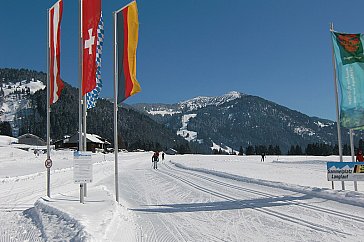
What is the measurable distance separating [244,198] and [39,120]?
647 ft

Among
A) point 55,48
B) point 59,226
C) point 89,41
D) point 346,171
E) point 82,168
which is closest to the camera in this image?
point 59,226

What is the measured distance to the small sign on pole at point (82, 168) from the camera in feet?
34.6

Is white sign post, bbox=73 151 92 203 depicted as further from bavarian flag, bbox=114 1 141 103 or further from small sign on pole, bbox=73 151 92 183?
bavarian flag, bbox=114 1 141 103

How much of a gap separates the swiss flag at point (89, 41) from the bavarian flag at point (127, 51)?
1155 mm

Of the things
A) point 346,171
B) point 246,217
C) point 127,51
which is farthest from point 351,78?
point 127,51

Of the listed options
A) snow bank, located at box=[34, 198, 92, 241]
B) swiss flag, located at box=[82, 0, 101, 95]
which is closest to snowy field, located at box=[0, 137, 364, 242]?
snow bank, located at box=[34, 198, 92, 241]

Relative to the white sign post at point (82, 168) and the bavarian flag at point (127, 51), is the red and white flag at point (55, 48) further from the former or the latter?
the white sign post at point (82, 168)

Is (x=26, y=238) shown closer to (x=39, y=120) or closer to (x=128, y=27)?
(x=128, y=27)

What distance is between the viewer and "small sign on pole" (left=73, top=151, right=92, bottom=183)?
34.6 ft

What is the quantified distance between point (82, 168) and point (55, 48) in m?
5.36

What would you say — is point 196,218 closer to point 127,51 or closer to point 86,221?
point 86,221

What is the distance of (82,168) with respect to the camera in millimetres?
10609

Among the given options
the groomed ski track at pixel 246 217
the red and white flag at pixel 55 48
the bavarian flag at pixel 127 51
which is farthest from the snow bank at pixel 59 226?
the red and white flag at pixel 55 48

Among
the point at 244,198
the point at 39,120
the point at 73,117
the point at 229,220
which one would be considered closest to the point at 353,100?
the point at 244,198
